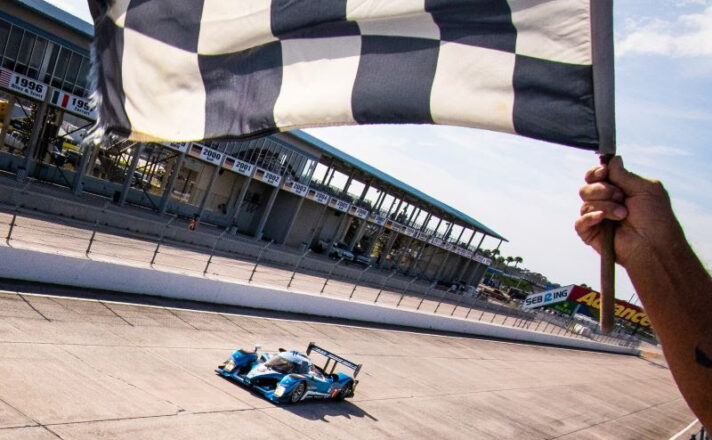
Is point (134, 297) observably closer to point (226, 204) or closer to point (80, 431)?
point (80, 431)

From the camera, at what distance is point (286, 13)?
9.60ft

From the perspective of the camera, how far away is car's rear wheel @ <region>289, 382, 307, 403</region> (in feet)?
45.3

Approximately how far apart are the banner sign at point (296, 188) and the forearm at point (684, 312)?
4116 centimetres

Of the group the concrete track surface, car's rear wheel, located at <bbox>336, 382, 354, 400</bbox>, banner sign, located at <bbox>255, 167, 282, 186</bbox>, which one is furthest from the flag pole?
banner sign, located at <bbox>255, 167, 282, 186</bbox>

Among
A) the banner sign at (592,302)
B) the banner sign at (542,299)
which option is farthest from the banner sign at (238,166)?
the banner sign at (592,302)

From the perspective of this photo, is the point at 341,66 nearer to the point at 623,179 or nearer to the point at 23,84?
the point at 623,179

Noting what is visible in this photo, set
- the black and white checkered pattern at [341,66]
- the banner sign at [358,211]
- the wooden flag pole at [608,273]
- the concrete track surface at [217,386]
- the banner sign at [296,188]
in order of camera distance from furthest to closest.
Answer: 1. the banner sign at [358,211]
2. the banner sign at [296,188]
3. the concrete track surface at [217,386]
4. the black and white checkered pattern at [341,66]
5. the wooden flag pole at [608,273]

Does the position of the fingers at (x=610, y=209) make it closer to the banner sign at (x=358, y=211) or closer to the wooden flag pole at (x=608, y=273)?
the wooden flag pole at (x=608, y=273)

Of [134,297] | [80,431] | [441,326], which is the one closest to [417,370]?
[134,297]

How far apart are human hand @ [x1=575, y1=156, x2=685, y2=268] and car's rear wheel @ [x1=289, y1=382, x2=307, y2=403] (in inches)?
501

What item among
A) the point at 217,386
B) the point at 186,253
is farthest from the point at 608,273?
the point at 186,253

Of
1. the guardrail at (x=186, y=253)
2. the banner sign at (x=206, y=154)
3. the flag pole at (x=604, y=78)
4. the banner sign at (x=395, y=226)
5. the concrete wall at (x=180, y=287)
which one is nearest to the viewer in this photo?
the flag pole at (x=604, y=78)

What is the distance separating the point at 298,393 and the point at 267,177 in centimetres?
2795

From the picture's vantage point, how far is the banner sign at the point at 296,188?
42.6 metres
